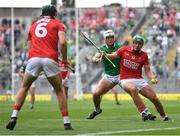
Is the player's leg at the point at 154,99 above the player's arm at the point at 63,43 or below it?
below

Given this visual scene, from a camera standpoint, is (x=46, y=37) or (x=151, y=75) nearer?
(x=46, y=37)

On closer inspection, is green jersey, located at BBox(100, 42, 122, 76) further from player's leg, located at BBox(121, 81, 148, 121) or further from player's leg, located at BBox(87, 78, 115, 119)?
player's leg, located at BBox(121, 81, 148, 121)

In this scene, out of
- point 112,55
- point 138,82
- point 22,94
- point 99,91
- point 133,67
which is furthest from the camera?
point 99,91

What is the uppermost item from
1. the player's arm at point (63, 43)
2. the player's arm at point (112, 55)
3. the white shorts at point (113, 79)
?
the player's arm at point (63, 43)

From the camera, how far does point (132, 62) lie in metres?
21.2

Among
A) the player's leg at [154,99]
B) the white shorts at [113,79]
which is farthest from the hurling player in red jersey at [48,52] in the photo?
the white shorts at [113,79]

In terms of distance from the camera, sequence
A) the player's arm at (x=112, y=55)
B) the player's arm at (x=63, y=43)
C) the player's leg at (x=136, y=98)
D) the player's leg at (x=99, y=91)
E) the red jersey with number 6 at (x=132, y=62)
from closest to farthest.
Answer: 1. the player's arm at (x=63, y=43)
2. the player's leg at (x=136, y=98)
3. the red jersey with number 6 at (x=132, y=62)
4. the player's arm at (x=112, y=55)
5. the player's leg at (x=99, y=91)

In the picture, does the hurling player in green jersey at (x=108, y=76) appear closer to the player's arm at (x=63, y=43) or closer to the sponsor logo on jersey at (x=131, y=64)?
the sponsor logo on jersey at (x=131, y=64)

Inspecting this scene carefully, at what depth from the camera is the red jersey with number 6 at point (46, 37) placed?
55.6ft

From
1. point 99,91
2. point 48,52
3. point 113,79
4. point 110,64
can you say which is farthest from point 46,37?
point 110,64

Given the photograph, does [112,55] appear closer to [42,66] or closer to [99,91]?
[99,91]

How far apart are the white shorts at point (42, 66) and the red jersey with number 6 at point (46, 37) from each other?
0.28 ft

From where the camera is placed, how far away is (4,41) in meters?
51.3

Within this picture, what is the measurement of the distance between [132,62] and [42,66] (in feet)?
15.3
